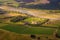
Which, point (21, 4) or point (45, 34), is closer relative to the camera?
point (45, 34)

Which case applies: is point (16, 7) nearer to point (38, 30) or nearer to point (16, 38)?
point (38, 30)

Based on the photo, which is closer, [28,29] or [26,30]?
[26,30]

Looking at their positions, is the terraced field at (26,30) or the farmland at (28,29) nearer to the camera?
the farmland at (28,29)

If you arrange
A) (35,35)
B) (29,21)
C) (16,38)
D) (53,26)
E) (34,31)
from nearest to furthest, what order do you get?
1. (16,38)
2. (35,35)
3. (34,31)
4. (53,26)
5. (29,21)

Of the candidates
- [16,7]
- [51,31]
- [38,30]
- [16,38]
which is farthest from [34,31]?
[16,7]

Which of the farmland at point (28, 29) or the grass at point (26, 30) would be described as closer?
the farmland at point (28, 29)

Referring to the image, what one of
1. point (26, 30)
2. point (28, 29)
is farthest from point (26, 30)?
point (28, 29)

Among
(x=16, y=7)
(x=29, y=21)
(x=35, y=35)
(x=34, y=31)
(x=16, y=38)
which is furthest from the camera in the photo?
(x=16, y=7)

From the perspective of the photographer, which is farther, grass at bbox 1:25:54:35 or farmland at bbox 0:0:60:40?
grass at bbox 1:25:54:35

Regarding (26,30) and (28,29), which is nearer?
(26,30)

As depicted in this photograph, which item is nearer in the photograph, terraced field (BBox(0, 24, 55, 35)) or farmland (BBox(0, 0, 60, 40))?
farmland (BBox(0, 0, 60, 40))

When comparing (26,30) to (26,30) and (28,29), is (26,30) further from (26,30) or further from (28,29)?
(28,29)
